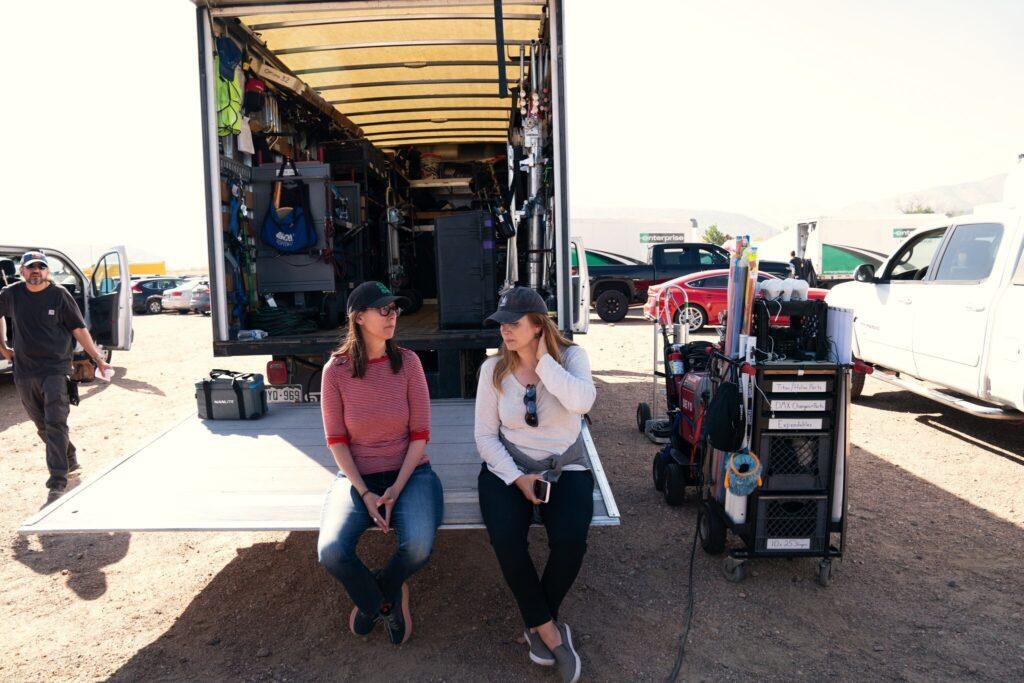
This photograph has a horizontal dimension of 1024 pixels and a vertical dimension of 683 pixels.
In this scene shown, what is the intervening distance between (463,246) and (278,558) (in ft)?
8.73

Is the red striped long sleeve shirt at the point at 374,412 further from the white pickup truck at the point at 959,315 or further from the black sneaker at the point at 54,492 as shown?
the white pickup truck at the point at 959,315

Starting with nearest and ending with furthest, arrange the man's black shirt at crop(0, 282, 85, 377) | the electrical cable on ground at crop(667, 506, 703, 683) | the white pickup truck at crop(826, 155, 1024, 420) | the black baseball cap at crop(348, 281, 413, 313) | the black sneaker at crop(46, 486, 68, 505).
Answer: the electrical cable on ground at crop(667, 506, 703, 683), the black baseball cap at crop(348, 281, 413, 313), the man's black shirt at crop(0, 282, 85, 377), the black sneaker at crop(46, 486, 68, 505), the white pickup truck at crop(826, 155, 1024, 420)

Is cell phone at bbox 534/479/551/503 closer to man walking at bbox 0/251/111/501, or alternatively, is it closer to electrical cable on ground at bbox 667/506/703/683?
electrical cable on ground at bbox 667/506/703/683

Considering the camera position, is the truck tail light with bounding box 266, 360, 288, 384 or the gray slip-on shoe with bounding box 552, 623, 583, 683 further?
the truck tail light with bounding box 266, 360, 288, 384

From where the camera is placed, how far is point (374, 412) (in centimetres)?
301

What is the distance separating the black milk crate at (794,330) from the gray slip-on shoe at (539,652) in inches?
65.1

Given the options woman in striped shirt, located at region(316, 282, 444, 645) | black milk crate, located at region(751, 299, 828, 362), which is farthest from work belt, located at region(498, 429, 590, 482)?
black milk crate, located at region(751, 299, 828, 362)

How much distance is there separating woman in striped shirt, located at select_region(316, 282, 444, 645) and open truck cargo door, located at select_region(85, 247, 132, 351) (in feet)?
22.2

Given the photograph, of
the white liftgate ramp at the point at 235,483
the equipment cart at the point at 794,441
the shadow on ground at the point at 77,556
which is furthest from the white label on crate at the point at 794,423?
the shadow on ground at the point at 77,556

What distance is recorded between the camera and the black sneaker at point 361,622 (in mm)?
2879

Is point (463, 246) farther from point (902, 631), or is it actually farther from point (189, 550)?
point (902, 631)

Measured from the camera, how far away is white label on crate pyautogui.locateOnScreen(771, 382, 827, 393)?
10.6ft

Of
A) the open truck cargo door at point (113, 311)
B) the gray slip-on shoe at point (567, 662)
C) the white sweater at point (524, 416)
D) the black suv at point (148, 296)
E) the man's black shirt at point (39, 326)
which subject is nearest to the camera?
the gray slip-on shoe at point (567, 662)

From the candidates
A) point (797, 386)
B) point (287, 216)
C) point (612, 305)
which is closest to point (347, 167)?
point (287, 216)
